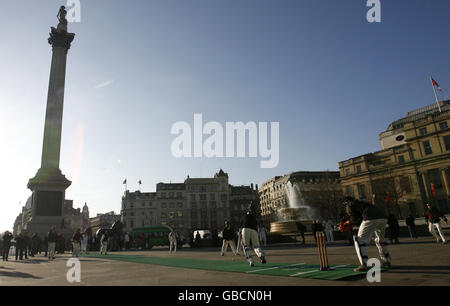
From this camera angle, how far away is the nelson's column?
3161 centimetres

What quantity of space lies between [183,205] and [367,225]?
296 ft

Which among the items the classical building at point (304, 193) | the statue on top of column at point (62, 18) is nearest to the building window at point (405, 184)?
the classical building at point (304, 193)

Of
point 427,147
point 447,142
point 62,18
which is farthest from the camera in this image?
point 427,147

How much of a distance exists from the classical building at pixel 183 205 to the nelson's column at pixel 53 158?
59.6 meters

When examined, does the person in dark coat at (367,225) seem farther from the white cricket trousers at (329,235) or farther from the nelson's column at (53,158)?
the nelson's column at (53,158)

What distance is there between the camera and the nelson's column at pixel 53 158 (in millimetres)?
31609

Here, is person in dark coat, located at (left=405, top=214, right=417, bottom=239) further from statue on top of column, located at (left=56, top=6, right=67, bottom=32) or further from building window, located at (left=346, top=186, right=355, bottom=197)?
statue on top of column, located at (left=56, top=6, right=67, bottom=32)

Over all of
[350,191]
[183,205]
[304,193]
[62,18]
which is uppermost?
[62,18]

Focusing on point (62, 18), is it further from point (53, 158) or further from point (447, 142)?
point (447, 142)

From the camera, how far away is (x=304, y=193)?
2635 inches

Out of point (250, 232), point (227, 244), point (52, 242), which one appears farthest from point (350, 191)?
point (250, 232)
